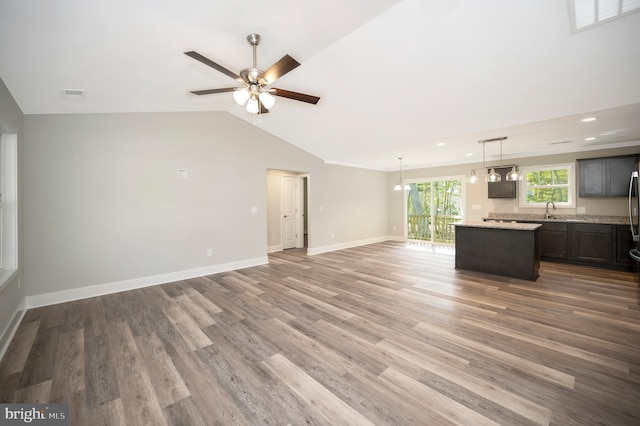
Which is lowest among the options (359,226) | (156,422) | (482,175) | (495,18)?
(156,422)

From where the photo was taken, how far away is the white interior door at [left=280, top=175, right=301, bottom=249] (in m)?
7.53

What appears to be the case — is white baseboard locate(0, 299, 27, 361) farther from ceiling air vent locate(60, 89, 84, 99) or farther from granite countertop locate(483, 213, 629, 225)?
granite countertop locate(483, 213, 629, 225)

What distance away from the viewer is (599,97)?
3045 mm

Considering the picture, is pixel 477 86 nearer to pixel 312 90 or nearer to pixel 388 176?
pixel 312 90

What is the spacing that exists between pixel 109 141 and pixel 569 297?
23.5 feet

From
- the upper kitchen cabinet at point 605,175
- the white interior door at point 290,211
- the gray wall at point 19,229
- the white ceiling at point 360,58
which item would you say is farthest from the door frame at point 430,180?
the gray wall at point 19,229

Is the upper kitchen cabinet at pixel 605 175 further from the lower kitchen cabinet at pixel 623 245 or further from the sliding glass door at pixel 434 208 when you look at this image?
the sliding glass door at pixel 434 208

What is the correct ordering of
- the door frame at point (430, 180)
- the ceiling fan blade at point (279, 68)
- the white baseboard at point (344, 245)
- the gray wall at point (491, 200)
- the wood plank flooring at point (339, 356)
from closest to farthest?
the wood plank flooring at point (339, 356)
the ceiling fan blade at point (279, 68)
the gray wall at point (491, 200)
the white baseboard at point (344, 245)
the door frame at point (430, 180)

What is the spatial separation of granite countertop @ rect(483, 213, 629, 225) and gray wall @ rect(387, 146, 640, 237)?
135mm

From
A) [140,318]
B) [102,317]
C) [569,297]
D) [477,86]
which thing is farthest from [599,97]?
[102,317]

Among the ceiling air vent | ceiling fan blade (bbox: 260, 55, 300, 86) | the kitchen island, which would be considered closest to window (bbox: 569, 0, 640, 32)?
ceiling fan blade (bbox: 260, 55, 300, 86)

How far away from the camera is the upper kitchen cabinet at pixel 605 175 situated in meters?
5.02

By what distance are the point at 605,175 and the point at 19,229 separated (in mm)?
9950

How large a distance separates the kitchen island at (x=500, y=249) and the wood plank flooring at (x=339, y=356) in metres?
0.47
